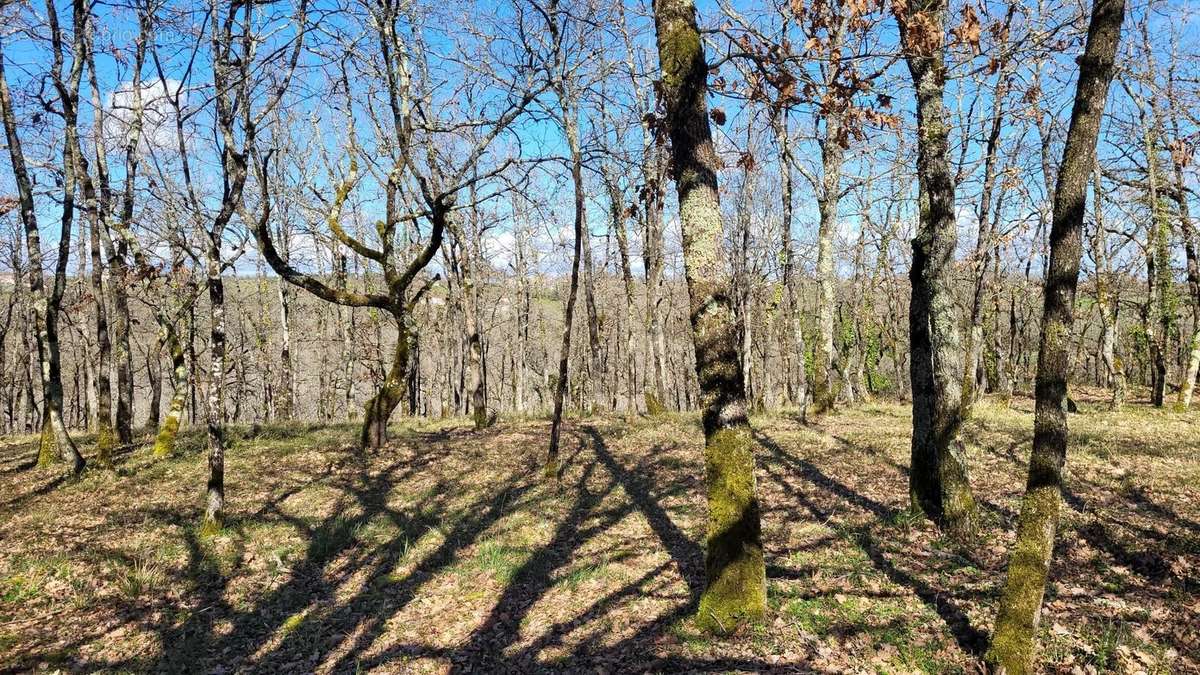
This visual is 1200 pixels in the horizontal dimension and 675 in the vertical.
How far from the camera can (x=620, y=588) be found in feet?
22.4

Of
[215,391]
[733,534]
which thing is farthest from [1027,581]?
[215,391]

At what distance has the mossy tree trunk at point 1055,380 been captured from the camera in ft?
14.1

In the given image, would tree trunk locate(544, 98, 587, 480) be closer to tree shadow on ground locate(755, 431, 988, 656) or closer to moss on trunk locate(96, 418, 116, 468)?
tree shadow on ground locate(755, 431, 988, 656)

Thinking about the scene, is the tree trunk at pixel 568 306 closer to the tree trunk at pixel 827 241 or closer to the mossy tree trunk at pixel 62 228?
the tree trunk at pixel 827 241

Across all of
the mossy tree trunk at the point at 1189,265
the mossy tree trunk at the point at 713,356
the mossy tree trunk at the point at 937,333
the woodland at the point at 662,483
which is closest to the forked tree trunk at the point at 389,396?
the woodland at the point at 662,483

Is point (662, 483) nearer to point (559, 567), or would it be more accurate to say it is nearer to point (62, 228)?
point (559, 567)

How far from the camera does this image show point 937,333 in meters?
7.45

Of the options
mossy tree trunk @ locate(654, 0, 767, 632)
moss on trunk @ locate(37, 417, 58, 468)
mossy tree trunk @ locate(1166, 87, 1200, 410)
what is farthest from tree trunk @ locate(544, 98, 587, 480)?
mossy tree trunk @ locate(1166, 87, 1200, 410)

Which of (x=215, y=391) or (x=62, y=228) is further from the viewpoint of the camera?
(x=62, y=228)

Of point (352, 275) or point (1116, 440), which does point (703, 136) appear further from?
point (352, 275)

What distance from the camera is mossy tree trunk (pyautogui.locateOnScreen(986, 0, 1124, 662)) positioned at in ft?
14.1

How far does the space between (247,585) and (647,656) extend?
531cm

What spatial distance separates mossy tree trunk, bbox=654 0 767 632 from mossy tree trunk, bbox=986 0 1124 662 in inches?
76.1

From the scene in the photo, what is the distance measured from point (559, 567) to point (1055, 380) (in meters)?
5.74
